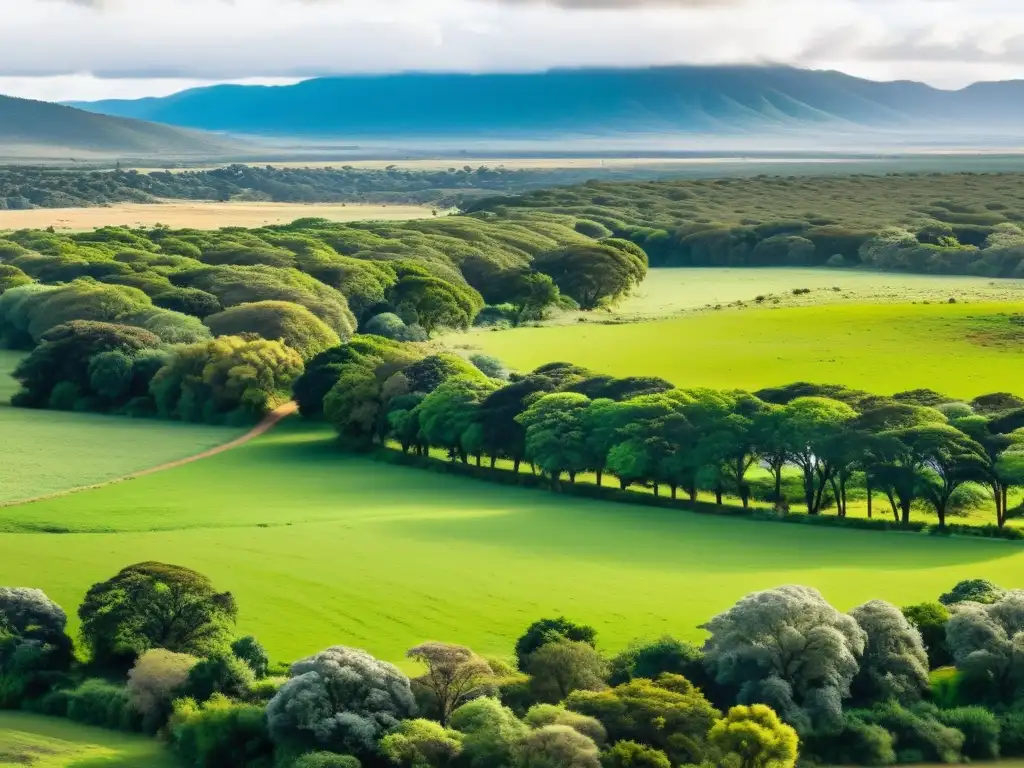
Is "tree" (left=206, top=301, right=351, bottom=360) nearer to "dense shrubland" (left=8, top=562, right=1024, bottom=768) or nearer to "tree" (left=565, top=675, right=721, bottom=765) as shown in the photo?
"dense shrubland" (left=8, top=562, right=1024, bottom=768)

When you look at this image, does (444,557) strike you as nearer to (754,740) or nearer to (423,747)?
(423,747)

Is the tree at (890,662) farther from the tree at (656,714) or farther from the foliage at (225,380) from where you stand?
the foliage at (225,380)

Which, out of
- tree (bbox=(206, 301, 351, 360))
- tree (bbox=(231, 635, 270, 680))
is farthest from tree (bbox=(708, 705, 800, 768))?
tree (bbox=(206, 301, 351, 360))

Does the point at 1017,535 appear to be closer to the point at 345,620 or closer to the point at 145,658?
the point at 345,620

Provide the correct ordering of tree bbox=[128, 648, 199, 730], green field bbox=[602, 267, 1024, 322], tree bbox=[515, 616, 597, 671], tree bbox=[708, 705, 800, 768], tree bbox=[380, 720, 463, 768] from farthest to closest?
green field bbox=[602, 267, 1024, 322] < tree bbox=[515, 616, 597, 671] < tree bbox=[128, 648, 199, 730] < tree bbox=[380, 720, 463, 768] < tree bbox=[708, 705, 800, 768]

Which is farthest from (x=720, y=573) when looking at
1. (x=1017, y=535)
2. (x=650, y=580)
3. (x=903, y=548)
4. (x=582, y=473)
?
(x=582, y=473)
